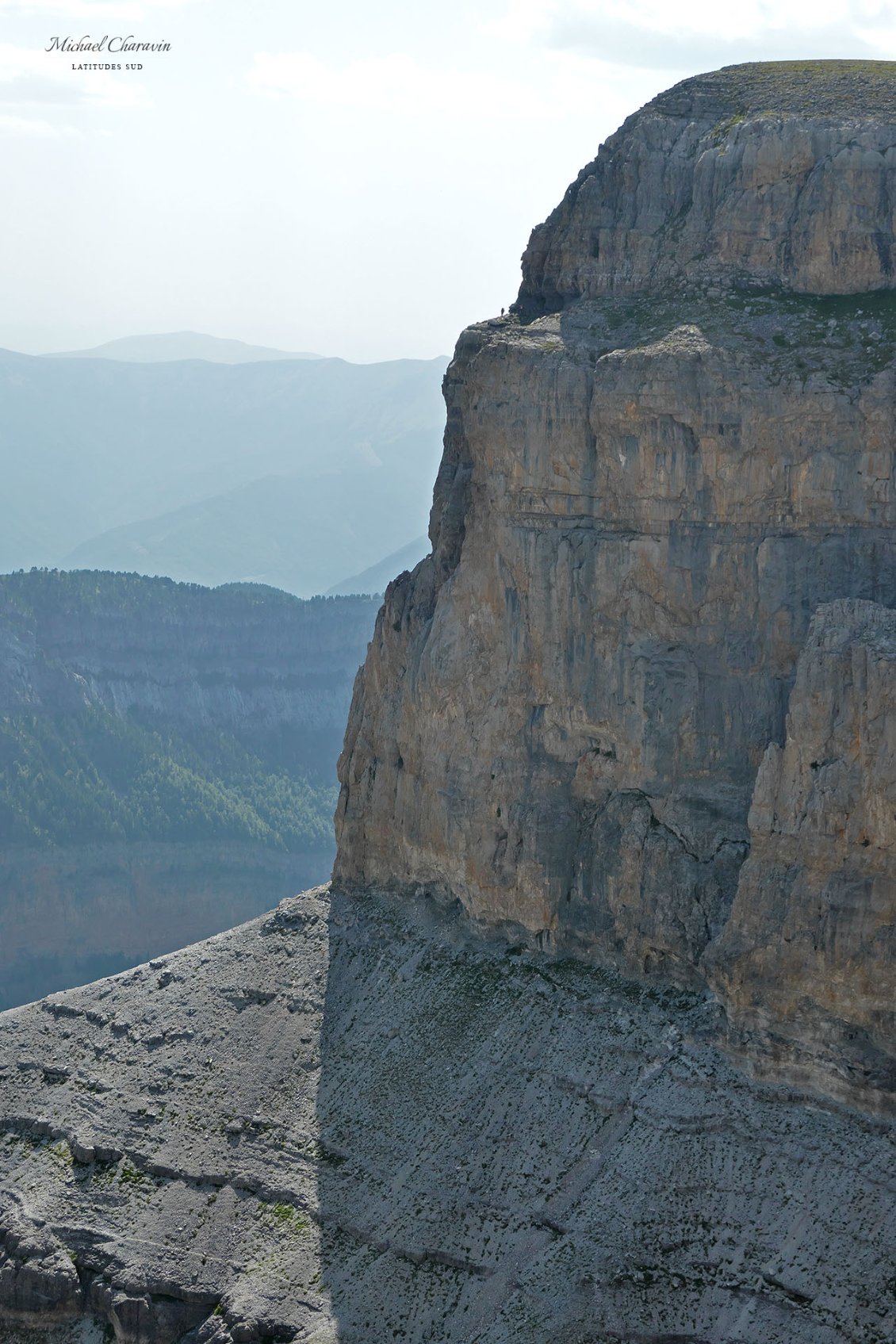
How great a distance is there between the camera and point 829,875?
6912 centimetres

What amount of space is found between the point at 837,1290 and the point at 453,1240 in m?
15.0

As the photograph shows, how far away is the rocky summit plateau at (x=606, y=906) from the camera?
68.4 m

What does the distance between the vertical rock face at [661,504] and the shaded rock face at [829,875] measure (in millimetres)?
4325

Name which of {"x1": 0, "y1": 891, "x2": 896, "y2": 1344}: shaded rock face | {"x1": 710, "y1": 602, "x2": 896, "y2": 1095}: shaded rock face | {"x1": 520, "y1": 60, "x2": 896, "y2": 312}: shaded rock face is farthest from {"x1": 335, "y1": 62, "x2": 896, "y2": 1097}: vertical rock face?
{"x1": 0, "y1": 891, "x2": 896, "y2": 1344}: shaded rock face

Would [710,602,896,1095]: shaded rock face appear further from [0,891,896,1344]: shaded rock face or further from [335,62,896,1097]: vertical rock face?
[335,62,896,1097]: vertical rock face

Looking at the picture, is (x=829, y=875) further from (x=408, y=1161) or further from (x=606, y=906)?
(x=408, y=1161)

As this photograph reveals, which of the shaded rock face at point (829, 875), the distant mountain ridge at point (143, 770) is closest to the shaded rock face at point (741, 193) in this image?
the shaded rock face at point (829, 875)

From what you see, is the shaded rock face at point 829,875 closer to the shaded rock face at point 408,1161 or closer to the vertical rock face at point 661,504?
the shaded rock face at point 408,1161

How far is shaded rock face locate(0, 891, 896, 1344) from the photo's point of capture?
219 feet

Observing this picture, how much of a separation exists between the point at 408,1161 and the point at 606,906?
12.7 m

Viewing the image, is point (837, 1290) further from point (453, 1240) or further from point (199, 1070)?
point (199, 1070)

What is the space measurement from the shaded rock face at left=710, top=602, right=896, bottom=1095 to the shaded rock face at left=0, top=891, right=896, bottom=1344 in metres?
2.32

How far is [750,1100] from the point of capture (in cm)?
7038

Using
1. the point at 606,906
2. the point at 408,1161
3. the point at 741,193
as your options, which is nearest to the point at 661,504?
the point at 741,193
